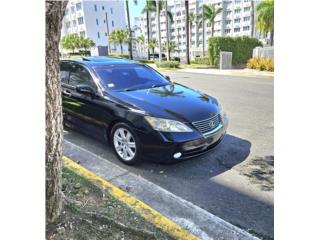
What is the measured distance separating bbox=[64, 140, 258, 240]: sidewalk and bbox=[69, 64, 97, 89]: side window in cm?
114

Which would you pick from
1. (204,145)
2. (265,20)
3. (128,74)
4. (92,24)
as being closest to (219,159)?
(204,145)

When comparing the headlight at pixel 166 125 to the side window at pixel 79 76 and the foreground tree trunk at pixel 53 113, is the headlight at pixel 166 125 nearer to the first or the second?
the side window at pixel 79 76

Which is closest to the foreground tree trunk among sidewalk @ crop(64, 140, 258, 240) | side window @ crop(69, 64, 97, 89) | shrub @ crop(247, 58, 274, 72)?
sidewalk @ crop(64, 140, 258, 240)

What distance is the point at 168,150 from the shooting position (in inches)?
136

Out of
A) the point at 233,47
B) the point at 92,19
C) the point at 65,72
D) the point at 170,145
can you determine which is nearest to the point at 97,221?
the point at 170,145

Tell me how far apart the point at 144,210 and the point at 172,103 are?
166 cm

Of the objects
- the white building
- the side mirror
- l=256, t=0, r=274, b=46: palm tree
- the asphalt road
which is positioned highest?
the white building

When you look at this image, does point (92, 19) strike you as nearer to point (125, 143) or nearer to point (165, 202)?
point (125, 143)

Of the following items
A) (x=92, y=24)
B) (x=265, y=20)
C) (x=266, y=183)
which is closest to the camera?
(x=266, y=183)

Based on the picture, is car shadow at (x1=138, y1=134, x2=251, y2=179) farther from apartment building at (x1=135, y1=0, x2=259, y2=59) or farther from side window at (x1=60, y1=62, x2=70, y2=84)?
apartment building at (x1=135, y1=0, x2=259, y2=59)

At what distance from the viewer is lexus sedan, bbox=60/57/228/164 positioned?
3508 mm

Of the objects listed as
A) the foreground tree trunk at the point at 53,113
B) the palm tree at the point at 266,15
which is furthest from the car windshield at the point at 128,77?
the palm tree at the point at 266,15
